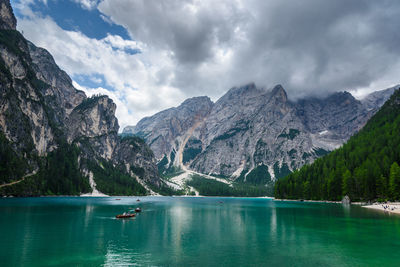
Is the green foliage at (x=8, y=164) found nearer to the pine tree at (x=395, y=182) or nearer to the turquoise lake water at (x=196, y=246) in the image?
the turquoise lake water at (x=196, y=246)

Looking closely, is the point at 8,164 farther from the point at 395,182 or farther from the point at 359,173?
the point at 395,182

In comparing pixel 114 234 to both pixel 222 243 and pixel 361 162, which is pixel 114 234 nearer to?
pixel 222 243

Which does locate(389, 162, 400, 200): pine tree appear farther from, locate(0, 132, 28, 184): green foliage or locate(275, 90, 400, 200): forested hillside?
locate(0, 132, 28, 184): green foliage

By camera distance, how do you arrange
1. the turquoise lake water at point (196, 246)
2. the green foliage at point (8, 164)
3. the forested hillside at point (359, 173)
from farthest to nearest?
the green foliage at point (8, 164) < the forested hillside at point (359, 173) < the turquoise lake water at point (196, 246)

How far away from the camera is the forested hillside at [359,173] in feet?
416

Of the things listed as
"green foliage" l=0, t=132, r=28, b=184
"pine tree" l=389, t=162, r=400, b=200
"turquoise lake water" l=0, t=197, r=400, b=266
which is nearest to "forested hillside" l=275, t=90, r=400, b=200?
"pine tree" l=389, t=162, r=400, b=200

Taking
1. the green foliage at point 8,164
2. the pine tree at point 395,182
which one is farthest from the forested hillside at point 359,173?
the green foliage at point 8,164

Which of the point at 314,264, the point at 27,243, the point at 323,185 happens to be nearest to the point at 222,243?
the point at 314,264

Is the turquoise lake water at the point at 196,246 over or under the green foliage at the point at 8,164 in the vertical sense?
under

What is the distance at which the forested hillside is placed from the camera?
127 m

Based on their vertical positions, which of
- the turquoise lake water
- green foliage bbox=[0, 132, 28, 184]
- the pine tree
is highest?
green foliage bbox=[0, 132, 28, 184]

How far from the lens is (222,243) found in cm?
4491

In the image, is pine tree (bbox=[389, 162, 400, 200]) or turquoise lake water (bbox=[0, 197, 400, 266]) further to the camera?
pine tree (bbox=[389, 162, 400, 200])

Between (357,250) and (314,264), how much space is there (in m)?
11.9
